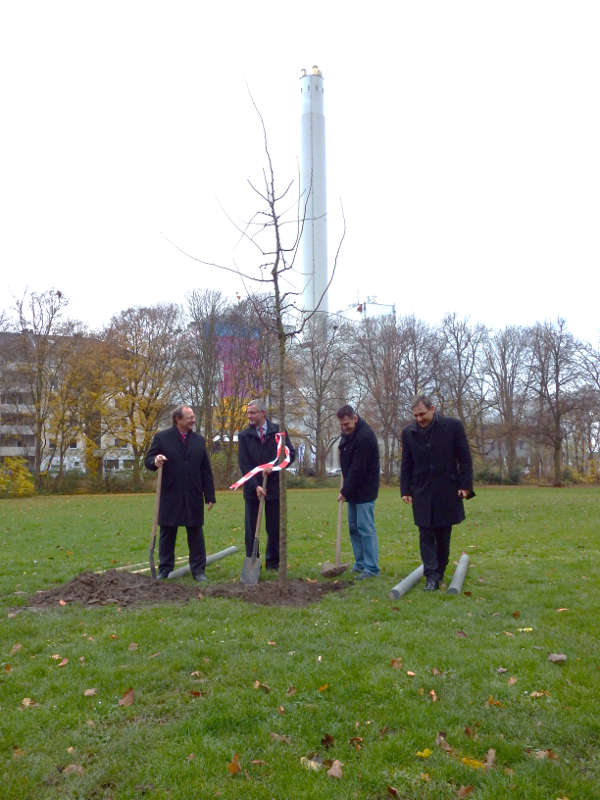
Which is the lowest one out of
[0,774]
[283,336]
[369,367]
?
[0,774]

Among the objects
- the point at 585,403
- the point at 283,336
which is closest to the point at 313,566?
the point at 283,336

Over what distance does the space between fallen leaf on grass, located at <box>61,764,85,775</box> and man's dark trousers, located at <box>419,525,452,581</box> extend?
4769mm

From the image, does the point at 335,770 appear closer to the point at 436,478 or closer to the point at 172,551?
the point at 436,478

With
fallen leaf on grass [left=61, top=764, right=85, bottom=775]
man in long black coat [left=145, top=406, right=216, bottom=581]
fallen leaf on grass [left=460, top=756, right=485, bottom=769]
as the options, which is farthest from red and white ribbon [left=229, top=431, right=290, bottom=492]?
fallen leaf on grass [left=460, top=756, right=485, bottom=769]

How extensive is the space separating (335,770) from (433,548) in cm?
430

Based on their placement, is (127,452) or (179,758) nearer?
(179,758)

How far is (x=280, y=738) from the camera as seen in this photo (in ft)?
12.1

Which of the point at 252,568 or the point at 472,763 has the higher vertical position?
the point at 252,568

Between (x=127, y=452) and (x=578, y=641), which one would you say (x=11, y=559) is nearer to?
(x=578, y=641)

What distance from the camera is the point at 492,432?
50281 mm

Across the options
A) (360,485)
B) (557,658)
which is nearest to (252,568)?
(360,485)

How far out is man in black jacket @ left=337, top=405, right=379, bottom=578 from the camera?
835 cm

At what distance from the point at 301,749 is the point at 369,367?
4719 centimetres

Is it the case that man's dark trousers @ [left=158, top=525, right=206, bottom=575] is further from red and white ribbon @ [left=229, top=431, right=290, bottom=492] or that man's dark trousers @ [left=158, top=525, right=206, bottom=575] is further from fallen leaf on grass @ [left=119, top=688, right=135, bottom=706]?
fallen leaf on grass @ [left=119, top=688, right=135, bottom=706]
